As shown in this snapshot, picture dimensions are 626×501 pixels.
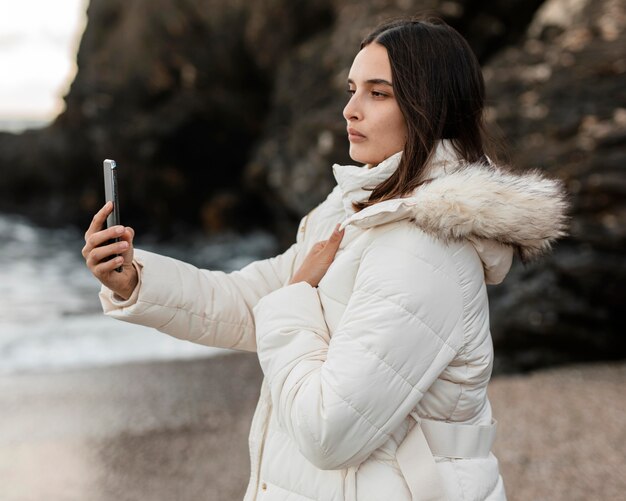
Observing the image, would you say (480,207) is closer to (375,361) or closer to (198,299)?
(375,361)

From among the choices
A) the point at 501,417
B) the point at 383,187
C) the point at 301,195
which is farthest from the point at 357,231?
the point at 301,195

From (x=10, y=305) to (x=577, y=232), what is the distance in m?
8.62

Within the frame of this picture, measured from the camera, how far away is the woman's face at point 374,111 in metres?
1.75

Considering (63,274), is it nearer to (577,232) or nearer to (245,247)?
(245,247)

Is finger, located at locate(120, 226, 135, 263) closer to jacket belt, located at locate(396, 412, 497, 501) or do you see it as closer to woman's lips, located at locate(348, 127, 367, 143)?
woman's lips, located at locate(348, 127, 367, 143)

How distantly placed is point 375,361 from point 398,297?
0.14m

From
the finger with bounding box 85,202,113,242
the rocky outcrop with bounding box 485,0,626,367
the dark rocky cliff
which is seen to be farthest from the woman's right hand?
the rocky outcrop with bounding box 485,0,626,367

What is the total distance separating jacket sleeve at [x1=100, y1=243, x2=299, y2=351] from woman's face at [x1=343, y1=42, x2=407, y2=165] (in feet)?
1.70

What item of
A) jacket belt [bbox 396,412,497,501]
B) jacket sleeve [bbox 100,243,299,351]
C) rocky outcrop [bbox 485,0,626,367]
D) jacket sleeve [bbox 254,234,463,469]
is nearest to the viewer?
jacket sleeve [bbox 254,234,463,469]

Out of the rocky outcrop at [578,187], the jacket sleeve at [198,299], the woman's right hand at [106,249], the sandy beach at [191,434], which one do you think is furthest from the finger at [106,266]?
the rocky outcrop at [578,187]

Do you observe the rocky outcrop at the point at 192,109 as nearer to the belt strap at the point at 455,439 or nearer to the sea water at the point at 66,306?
the sea water at the point at 66,306

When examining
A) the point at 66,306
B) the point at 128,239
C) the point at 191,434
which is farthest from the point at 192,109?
the point at 128,239

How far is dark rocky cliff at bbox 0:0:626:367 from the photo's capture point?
577 cm

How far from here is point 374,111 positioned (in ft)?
5.78
